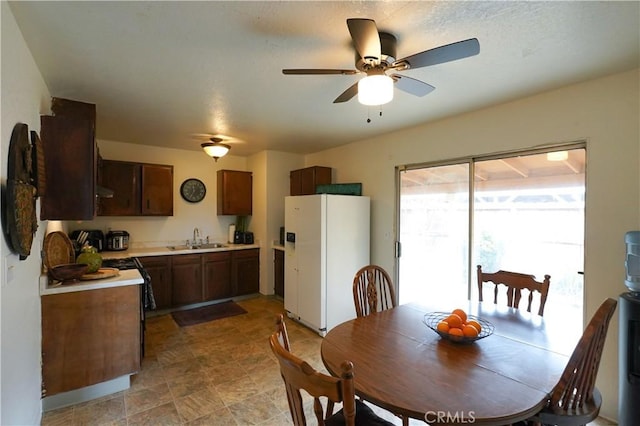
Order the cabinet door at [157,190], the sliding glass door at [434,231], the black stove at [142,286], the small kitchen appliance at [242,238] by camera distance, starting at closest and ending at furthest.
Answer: the black stove at [142,286]
the sliding glass door at [434,231]
the cabinet door at [157,190]
the small kitchen appliance at [242,238]

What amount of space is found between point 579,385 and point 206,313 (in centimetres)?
414

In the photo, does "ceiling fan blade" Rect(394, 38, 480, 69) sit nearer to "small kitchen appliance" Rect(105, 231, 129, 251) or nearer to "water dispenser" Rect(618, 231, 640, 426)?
"water dispenser" Rect(618, 231, 640, 426)

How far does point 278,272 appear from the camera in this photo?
491 cm

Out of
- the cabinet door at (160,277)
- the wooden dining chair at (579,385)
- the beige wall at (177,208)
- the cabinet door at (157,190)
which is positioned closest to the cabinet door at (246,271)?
the beige wall at (177,208)

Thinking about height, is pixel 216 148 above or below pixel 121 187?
above

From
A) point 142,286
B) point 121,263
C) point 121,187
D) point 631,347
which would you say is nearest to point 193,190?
point 121,187

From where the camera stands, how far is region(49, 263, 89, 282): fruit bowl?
7.63 feet

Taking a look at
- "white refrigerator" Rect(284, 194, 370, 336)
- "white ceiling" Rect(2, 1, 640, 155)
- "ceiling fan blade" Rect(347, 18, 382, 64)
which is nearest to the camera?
"ceiling fan blade" Rect(347, 18, 382, 64)

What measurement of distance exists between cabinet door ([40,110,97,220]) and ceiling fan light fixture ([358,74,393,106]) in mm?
1938

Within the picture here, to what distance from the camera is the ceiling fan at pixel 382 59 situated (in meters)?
1.39

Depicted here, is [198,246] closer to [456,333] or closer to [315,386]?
[456,333]

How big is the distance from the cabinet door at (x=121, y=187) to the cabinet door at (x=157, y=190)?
0.09 meters

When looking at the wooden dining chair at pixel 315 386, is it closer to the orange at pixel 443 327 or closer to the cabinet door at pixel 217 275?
the orange at pixel 443 327

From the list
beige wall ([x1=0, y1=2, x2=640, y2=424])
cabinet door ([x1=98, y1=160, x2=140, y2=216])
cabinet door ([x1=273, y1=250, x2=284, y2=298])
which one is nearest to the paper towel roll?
cabinet door ([x1=273, y1=250, x2=284, y2=298])
